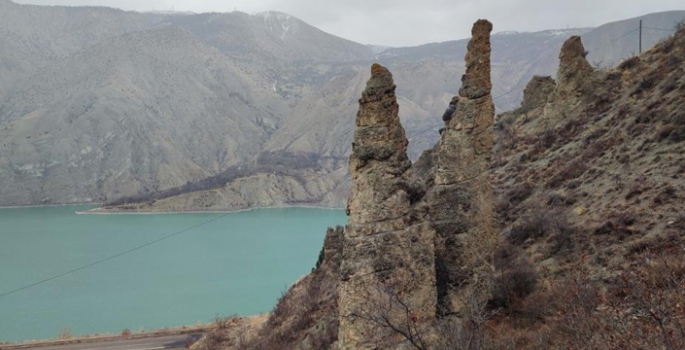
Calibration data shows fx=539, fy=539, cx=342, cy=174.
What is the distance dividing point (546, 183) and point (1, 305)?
42.9 m

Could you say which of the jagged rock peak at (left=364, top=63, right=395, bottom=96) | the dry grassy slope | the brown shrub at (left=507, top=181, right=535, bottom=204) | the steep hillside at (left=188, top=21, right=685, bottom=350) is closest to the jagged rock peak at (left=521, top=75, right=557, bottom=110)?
the dry grassy slope

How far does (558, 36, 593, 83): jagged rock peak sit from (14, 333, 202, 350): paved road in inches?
813

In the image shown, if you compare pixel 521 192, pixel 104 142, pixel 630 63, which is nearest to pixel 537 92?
pixel 630 63

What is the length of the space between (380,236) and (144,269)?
53.2m

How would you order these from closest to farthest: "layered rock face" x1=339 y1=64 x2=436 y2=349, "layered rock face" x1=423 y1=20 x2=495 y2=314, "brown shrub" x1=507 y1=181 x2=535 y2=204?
"layered rock face" x1=339 y1=64 x2=436 y2=349, "layered rock face" x1=423 y1=20 x2=495 y2=314, "brown shrub" x1=507 y1=181 x2=535 y2=204

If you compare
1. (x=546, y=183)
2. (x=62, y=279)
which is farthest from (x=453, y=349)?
(x=62, y=279)

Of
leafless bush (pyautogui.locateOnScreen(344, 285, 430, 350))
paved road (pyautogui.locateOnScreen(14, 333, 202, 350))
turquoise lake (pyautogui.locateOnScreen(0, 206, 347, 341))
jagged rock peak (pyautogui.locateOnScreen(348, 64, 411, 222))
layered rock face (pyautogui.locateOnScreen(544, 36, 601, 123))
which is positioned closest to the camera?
leafless bush (pyautogui.locateOnScreen(344, 285, 430, 350))

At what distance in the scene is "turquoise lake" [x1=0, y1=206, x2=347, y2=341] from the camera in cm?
3862

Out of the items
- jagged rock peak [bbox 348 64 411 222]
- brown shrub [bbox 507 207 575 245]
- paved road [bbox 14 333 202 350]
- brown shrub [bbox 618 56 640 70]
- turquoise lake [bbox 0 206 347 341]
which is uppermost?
brown shrub [bbox 618 56 640 70]

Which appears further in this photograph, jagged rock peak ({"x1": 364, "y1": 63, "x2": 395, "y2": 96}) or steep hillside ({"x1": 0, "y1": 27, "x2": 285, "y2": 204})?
steep hillside ({"x1": 0, "y1": 27, "x2": 285, "y2": 204})

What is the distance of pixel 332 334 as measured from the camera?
14.6 metres

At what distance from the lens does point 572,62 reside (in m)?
23.4

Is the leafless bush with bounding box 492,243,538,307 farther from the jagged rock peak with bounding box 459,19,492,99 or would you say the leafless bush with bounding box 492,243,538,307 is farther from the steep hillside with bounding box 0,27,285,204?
the steep hillside with bounding box 0,27,285,204

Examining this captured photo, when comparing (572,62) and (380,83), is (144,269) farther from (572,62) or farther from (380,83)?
(380,83)
